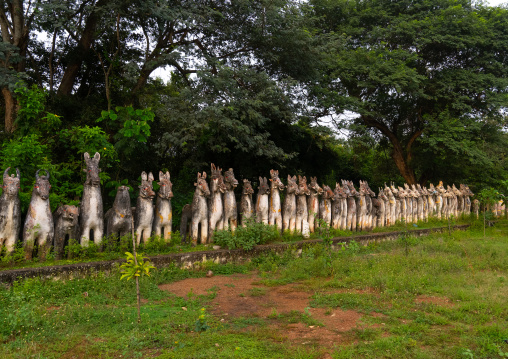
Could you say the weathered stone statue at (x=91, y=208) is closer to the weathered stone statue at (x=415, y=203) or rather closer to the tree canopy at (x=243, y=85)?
Result: the tree canopy at (x=243, y=85)

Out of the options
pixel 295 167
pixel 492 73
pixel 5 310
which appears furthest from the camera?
pixel 492 73

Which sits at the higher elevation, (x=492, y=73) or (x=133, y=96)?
(x=492, y=73)

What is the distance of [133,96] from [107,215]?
4836mm

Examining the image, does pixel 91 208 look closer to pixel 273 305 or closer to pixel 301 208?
pixel 273 305

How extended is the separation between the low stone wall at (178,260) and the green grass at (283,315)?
0.13 m

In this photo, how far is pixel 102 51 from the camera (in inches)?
457

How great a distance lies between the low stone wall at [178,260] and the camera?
5705mm

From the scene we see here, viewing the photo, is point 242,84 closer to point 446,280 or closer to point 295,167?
point 295,167

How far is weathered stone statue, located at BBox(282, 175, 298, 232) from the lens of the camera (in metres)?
9.60

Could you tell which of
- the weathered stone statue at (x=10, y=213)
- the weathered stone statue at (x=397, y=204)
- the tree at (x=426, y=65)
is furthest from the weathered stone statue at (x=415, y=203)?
the weathered stone statue at (x=10, y=213)

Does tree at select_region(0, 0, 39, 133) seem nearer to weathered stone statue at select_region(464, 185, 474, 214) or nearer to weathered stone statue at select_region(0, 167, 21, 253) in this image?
weathered stone statue at select_region(0, 167, 21, 253)

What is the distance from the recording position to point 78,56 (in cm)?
1132

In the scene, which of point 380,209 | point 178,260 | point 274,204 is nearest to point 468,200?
point 380,209

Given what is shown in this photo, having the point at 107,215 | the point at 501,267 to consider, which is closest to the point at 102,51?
the point at 107,215
